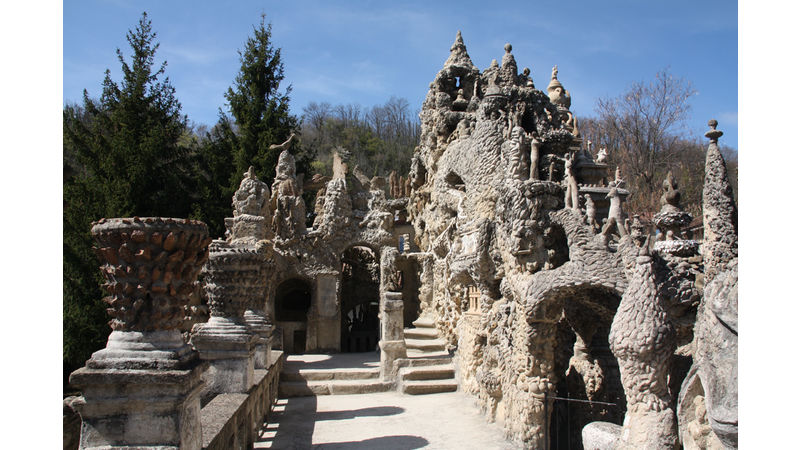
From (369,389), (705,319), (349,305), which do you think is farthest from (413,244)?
(705,319)

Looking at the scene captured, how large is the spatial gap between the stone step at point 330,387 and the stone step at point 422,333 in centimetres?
277

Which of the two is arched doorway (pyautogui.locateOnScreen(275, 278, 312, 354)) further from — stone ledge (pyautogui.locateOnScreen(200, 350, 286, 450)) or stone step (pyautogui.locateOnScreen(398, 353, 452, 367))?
stone ledge (pyautogui.locateOnScreen(200, 350, 286, 450))

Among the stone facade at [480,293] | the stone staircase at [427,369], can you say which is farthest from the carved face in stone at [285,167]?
the stone staircase at [427,369]

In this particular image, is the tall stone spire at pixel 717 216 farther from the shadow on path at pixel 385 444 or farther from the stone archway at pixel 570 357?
the shadow on path at pixel 385 444

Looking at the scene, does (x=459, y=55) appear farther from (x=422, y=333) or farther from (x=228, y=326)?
(x=228, y=326)

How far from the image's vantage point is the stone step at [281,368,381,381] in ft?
38.8

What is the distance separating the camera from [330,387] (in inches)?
455

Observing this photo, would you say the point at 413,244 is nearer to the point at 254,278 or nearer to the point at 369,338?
the point at 369,338

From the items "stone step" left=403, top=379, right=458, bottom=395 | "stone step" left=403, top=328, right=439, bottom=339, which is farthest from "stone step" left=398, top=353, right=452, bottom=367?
"stone step" left=403, top=328, right=439, bottom=339

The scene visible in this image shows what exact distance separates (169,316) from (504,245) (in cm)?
560

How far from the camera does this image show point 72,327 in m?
15.3

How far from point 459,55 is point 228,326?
41.9ft

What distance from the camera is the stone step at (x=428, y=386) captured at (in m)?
11.4

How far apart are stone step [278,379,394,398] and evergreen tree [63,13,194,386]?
713 centimetres
